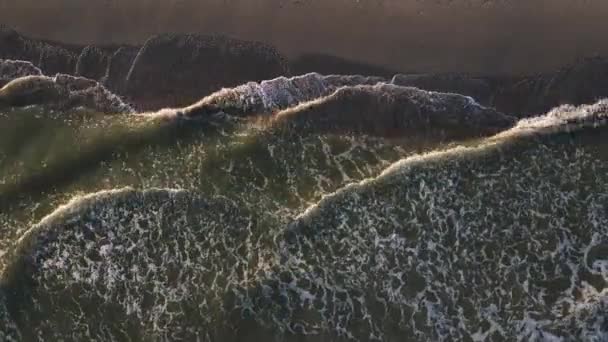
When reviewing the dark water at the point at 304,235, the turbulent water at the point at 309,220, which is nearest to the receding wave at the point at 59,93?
the turbulent water at the point at 309,220

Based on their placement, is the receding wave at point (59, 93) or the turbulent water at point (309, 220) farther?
the receding wave at point (59, 93)

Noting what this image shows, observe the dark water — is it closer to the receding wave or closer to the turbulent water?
the turbulent water

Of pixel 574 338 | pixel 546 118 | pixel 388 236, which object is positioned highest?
pixel 546 118

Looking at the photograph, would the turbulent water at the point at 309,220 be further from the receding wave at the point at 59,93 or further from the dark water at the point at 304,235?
the receding wave at the point at 59,93

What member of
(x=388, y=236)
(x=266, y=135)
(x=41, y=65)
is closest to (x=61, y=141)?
(x=41, y=65)

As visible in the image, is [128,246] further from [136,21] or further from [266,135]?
[136,21]

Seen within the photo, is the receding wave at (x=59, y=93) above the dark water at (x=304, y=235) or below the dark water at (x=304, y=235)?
above

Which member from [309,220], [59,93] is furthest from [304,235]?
[59,93]
